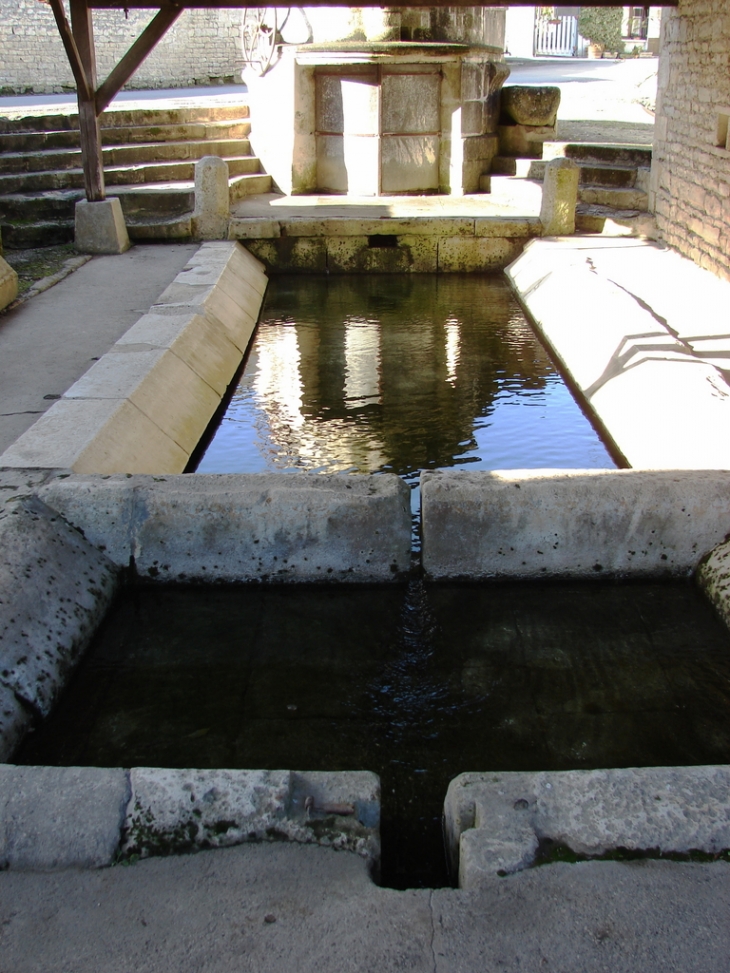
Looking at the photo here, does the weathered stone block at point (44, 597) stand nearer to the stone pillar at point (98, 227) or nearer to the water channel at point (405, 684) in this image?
the water channel at point (405, 684)

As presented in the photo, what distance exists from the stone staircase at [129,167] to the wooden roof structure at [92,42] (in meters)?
1.00

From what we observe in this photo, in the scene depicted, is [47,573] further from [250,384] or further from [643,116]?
[643,116]

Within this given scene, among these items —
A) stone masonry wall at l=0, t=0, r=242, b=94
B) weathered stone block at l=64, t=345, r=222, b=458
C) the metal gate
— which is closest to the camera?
weathered stone block at l=64, t=345, r=222, b=458

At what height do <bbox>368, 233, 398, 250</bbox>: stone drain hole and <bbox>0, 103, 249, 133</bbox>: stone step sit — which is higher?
<bbox>0, 103, 249, 133</bbox>: stone step

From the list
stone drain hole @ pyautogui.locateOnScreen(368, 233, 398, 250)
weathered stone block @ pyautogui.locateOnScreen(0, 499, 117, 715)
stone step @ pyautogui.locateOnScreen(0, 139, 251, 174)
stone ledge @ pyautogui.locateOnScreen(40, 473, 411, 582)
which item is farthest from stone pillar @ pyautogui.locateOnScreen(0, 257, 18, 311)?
stone drain hole @ pyautogui.locateOnScreen(368, 233, 398, 250)

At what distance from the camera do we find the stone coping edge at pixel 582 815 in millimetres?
2230

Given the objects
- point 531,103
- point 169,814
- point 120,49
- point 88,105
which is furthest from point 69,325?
point 120,49

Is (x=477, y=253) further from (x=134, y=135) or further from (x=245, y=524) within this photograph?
(x=245, y=524)

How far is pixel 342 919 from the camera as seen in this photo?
6.84ft

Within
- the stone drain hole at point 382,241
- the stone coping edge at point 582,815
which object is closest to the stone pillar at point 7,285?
the stone drain hole at point 382,241

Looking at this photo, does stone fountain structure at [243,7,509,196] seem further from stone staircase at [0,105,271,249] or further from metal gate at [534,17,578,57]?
metal gate at [534,17,578,57]

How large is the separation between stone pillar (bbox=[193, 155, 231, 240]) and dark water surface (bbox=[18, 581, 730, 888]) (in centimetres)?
731

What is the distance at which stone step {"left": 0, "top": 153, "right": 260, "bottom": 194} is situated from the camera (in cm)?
1087

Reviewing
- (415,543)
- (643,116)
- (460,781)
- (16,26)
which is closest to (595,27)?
(643,116)
